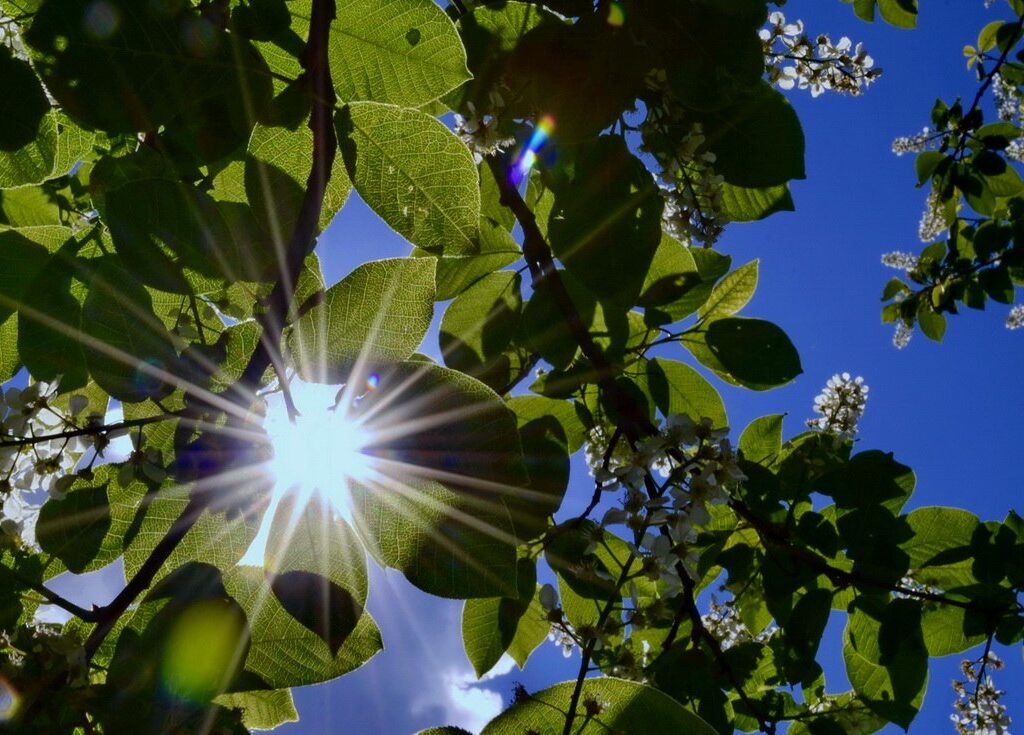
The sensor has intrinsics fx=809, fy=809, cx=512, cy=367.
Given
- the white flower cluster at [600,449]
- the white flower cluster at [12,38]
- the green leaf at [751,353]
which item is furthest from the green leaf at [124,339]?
the green leaf at [751,353]

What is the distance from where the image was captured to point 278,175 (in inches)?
42.5

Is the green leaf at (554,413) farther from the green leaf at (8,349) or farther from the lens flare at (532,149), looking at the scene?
the green leaf at (8,349)

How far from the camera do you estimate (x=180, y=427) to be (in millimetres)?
905

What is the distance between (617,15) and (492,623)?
106 cm

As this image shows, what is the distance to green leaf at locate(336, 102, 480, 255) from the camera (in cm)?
103

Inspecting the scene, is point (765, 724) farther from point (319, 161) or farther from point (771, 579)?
point (319, 161)

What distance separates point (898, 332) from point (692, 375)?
2632mm

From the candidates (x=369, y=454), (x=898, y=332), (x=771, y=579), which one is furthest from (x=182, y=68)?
(x=898, y=332)

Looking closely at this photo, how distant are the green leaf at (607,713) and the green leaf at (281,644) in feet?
0.65

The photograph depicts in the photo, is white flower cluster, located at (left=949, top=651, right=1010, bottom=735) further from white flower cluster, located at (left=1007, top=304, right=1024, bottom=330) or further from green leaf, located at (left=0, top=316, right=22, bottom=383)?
white flower cluster, located at (left=1007, top=304, right=1024, bottom=330)

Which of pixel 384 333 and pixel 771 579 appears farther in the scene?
pixel 771 579

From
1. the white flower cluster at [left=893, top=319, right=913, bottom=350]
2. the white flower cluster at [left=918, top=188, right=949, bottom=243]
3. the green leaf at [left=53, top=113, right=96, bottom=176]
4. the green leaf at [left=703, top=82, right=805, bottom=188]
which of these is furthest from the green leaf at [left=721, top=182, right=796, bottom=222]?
the white flower cluster at [left=893, top=319, right=913, bottom=350]

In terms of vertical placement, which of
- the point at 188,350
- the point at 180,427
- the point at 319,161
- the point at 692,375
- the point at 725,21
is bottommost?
the point at 180,427

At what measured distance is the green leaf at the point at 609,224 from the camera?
1.22 m
